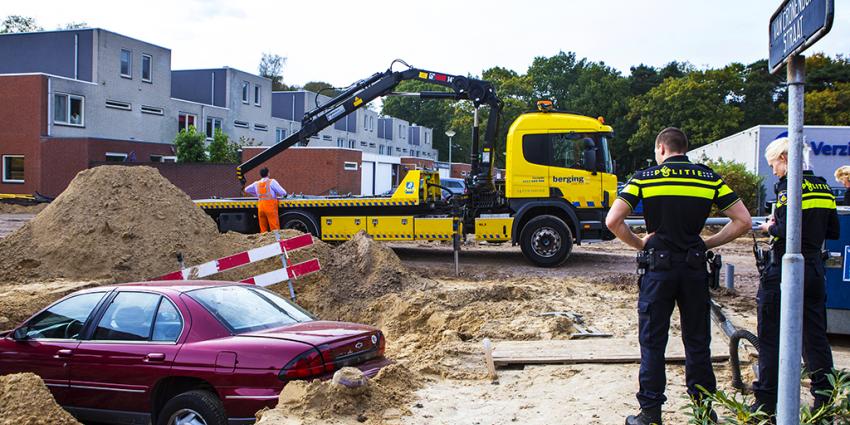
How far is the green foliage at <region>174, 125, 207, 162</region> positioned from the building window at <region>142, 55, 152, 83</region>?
16.1 ft

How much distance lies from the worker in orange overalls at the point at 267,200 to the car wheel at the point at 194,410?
10963mm

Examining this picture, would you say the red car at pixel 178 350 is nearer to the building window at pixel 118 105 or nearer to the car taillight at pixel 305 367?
the car taillight at pixel 305 367

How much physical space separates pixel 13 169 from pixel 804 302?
40497mm

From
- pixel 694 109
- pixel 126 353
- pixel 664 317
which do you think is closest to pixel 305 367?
pixel 126 353

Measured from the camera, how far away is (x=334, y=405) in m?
5.07

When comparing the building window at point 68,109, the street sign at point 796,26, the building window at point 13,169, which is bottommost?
the street sign at point 796,26

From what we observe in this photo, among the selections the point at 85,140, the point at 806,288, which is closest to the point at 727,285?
the point at 806,288

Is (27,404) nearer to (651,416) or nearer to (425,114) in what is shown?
(651,416)

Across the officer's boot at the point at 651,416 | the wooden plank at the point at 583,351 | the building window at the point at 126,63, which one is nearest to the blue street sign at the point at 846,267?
the wooden plank at the point at 583,351

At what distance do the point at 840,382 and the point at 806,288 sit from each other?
76 cm

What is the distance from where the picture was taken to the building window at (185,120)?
45.1 metres

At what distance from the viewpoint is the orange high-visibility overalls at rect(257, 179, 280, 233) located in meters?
16.3

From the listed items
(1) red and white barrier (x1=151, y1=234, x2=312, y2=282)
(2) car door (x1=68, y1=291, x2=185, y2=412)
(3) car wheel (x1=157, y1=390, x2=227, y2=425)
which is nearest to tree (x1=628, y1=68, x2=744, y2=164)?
(1) red and white barrier (x1=151, y1=234, x2=312, y2=282)

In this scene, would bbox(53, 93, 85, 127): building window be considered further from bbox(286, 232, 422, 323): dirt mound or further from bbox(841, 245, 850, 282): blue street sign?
bbox(841, 245, 850, 282): blue street sign
